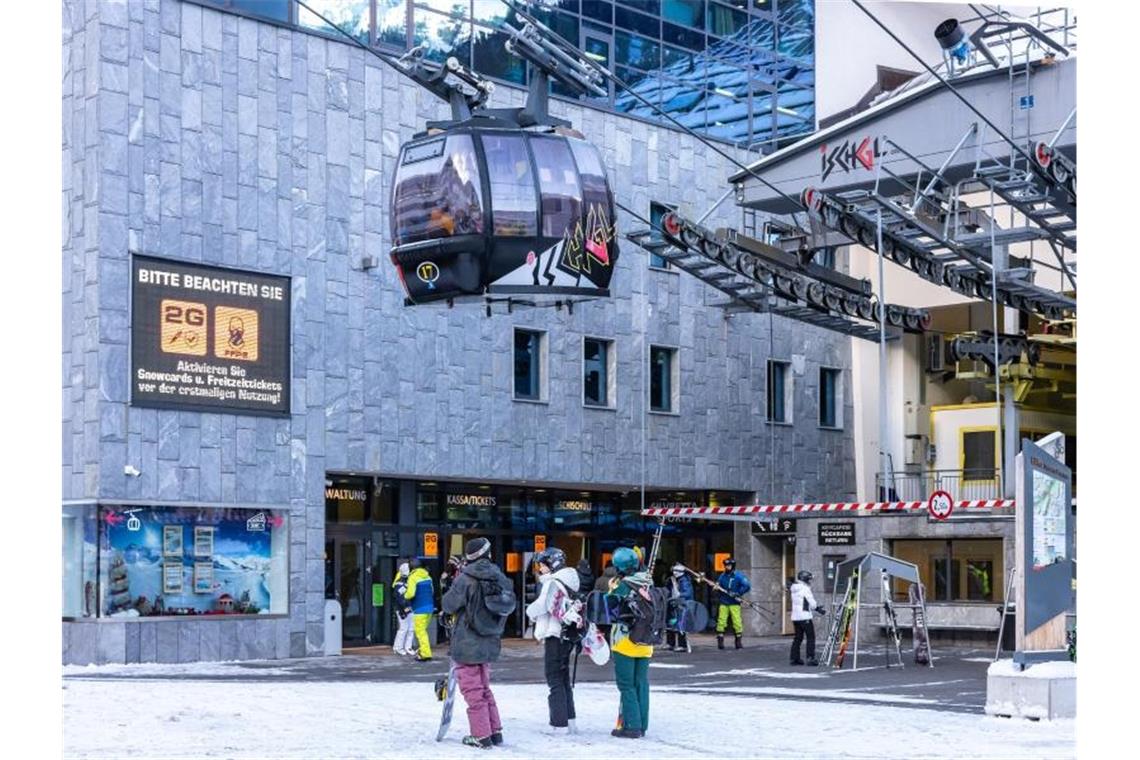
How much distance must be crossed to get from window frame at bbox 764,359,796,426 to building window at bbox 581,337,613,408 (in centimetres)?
453

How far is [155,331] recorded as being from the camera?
90.4 ft

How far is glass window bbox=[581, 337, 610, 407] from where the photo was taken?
113 ft

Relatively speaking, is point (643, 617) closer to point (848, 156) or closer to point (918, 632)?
point (918, 632)

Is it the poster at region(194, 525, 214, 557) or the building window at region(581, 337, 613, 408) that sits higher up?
the building window at region(581, 337, 613, 408)

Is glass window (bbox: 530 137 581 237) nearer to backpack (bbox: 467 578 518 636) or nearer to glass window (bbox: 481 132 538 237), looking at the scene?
glass window (bbox: 481 132 538 237)

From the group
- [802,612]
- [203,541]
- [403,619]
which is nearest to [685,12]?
[403,619]

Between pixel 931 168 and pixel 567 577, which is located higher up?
pixel 931 168

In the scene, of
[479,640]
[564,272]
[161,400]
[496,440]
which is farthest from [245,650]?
[479,640]

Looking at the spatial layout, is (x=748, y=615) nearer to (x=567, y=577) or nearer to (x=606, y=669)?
(x=606, y=669)

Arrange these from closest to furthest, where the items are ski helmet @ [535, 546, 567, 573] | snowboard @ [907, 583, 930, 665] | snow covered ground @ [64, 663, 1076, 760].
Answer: snow covered ground @ [64, 663, 1076, 760] → ski helmet @ [535, 546, 567, 573] → snowboard @ [907, 583, 930, 665]

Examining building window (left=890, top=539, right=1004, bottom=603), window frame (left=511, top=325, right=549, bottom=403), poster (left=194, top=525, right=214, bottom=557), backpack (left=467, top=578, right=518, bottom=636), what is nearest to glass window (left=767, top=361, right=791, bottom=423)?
building window (left=890, top=539, right=1004, bottom=603)

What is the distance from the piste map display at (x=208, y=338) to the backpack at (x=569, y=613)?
1329cm

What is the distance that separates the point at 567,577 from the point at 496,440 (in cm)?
1710

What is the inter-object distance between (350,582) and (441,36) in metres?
9.02
